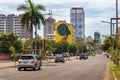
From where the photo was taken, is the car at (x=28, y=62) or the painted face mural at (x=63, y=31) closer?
the car at (x=28, y=62)

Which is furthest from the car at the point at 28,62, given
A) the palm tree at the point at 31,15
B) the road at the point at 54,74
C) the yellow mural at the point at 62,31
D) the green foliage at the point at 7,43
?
the yellow mural at the point at 62,31

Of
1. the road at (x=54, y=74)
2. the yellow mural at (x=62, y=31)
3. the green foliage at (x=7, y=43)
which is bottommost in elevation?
the road at (x=54, y=74)

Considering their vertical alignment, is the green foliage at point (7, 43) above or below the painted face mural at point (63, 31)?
below

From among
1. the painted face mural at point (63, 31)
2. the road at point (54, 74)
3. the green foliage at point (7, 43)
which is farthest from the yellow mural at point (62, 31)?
the road at point (54, 74)

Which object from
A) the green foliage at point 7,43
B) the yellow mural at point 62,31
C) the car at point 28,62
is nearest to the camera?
the car at point 28,62

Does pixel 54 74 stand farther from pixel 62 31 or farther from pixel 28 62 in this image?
pixel 62 31

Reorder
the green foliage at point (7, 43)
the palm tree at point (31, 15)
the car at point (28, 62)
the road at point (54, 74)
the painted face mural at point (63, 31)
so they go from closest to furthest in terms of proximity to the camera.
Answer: the road at point (54, 74), the car at point (28, 62), the palm tree at point (31, 15), the green foliage at point (7, 43), the painted face mural at point (63, 31)

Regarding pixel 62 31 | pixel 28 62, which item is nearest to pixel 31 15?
pixel 28 62

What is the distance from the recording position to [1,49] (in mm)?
98562

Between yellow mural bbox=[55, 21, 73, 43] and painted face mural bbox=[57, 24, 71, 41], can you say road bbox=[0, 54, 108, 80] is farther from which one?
yellow mural bbox=[55, 21, 73, 43]

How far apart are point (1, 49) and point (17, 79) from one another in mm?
72162

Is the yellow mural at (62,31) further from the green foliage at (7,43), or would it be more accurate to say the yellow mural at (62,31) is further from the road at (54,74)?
the road at (54,74)

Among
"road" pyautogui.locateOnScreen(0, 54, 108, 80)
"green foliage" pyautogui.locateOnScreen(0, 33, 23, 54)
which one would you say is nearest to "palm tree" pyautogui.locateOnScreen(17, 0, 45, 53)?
"road" pyautogui.locateOnScreen(0, 54, 108, 80)

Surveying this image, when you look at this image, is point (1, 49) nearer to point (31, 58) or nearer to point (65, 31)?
point (31, 58)
